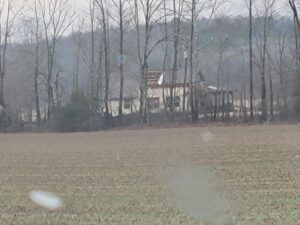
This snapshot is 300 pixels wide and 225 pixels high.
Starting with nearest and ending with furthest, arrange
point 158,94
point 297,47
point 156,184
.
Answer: point 156,184 < point 297,47 < point 158,94

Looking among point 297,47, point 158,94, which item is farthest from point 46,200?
point 158,94

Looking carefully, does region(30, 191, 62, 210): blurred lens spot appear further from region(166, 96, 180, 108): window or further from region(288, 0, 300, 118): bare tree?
region(166, 96, 180, 108): window

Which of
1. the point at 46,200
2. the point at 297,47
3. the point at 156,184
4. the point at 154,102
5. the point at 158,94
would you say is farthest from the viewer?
the point at 158,94

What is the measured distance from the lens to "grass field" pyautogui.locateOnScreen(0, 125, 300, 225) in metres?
11.1

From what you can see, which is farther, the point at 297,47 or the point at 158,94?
the point at 158,94

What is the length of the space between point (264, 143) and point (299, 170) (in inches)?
455

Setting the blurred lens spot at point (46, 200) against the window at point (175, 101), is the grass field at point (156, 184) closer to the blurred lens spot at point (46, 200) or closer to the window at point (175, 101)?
the blurred lens spot at point (46, 200)

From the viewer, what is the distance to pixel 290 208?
11469mm

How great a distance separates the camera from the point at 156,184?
1580 centimetres

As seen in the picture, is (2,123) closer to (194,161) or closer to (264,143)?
(264,143)

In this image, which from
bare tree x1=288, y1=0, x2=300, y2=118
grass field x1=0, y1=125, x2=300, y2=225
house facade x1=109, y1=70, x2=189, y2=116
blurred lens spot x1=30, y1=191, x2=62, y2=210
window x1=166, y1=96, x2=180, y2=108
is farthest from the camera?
house facade x1=109, y1=70, x2=189, y2=116

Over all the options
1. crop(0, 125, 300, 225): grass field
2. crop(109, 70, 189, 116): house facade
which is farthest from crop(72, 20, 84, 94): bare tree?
crop(0, 125, 300, 225): grass field

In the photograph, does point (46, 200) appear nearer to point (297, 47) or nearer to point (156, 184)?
point (156, 184)

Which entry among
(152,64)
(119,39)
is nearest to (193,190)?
(119,39)
